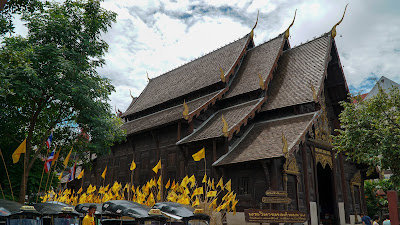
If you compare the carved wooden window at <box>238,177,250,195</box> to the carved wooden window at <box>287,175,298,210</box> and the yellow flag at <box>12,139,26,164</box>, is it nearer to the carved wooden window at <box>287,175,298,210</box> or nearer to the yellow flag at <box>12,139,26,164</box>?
the carved wooden window at <box>287,175,298,210</box>

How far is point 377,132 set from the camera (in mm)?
14156

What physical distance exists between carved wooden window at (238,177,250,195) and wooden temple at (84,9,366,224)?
45 mm

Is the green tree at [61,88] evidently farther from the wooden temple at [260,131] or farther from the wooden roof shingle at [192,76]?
the wooden roof shingle at [192,76]

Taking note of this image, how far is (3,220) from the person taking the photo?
917 cm

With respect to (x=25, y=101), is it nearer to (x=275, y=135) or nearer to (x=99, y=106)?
(x=99, y=106)

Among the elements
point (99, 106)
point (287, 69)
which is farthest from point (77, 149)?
point (287, 69)

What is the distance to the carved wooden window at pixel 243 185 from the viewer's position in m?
14.5

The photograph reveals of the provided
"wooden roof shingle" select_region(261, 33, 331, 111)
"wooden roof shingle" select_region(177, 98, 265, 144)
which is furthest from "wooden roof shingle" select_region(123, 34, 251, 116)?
"wooden roof shingle" select_region(261, 33, 331, 111)

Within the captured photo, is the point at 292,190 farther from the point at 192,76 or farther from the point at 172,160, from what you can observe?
the point at 192,76

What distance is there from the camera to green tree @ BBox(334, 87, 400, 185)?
1351 centimetres

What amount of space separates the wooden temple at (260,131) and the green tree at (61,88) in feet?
15.1

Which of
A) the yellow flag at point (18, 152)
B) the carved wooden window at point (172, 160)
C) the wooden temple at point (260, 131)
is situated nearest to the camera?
the yellow flag at point (18, 152)

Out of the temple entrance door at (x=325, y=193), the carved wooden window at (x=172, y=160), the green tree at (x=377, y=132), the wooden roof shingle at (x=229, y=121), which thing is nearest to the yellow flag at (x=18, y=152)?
the wooden roof shingle at (x=229, y=121)

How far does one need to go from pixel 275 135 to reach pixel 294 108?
7.51 feet
